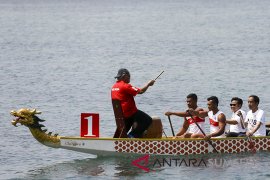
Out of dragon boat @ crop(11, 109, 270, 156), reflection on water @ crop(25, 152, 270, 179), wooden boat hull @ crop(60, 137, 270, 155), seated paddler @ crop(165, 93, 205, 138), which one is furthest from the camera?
seated paddler @ crop(165, 93, 205, 138)

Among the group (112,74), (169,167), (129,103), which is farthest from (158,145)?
(112,74)

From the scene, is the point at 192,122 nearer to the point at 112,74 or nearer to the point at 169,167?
the point at 169,167

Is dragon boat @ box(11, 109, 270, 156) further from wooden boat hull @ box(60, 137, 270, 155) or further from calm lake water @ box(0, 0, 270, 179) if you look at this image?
calm lake water @ box(0, 0, 270, 179)

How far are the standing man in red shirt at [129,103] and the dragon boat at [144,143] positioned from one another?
29 cm

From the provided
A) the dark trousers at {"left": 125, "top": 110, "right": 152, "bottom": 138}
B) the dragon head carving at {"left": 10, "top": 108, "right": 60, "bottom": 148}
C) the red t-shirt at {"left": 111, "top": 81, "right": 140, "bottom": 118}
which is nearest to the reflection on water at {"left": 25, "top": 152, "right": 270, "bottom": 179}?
the dark trousers at {"left": 125, "top": 110, "right": 152, "bottom": 138}

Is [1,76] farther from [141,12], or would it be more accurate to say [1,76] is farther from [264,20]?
[141,12]

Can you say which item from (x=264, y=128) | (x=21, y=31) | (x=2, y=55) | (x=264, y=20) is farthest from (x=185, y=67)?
(x=264, y=20)

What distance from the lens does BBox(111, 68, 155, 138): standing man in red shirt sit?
25.8 meters

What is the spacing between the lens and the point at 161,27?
92.6m

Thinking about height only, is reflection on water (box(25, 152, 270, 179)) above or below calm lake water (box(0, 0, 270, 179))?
below

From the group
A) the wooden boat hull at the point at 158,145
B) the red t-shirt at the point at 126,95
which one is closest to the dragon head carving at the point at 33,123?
the wooden boat hull at the point at 158,145

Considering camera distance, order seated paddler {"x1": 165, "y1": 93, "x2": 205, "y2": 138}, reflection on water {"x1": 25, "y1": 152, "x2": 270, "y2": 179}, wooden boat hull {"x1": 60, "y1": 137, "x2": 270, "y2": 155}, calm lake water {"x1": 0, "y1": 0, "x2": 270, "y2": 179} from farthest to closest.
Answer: seated paddler {"x1": 165, "y1": 93, "x2": 205, "y2": 138} → calm lake water {"x1": 0, "y1": 0, "x2": 270, "y2": 179} → wooden boat hull {"x1": 60, "y1": 137, "x2": 270, "y2": 155} → reflection on water {"x1": 25, "y1": 152, "x2": 270, "y2": 179}

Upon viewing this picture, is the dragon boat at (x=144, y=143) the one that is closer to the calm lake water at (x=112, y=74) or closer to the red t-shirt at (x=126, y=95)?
the calm lake water at (x=112, y=74)

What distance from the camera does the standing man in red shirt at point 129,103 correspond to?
1014 inches
